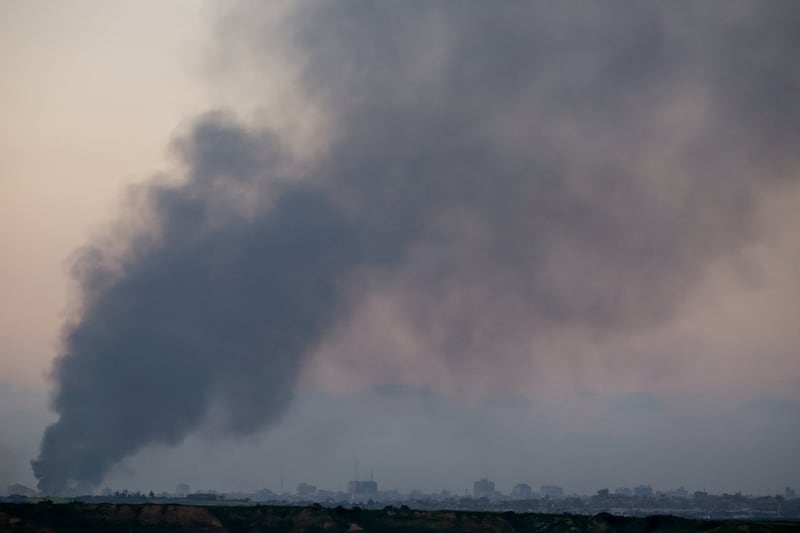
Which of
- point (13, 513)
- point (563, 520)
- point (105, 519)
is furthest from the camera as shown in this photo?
point (563, 520)

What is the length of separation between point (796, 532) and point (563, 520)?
128 feet

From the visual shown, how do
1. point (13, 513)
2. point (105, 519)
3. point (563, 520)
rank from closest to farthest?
point (13, 513), point (105, 519), point (563, 520)

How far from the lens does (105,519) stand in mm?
150875

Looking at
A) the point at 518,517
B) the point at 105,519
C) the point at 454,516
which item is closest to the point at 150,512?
the point at 105,519

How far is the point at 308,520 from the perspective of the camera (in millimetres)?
157375

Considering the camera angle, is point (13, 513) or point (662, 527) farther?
point (662, 527)

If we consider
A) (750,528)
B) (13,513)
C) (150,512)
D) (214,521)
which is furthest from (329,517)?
(750,528)

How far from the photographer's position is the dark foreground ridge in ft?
483

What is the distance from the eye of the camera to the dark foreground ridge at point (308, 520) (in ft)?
483

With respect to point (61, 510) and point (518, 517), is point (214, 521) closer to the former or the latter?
point (61, 510)

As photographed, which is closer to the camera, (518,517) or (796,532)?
(796,532)

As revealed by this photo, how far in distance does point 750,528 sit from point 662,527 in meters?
19.4

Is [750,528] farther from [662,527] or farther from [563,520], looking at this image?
[563,520]

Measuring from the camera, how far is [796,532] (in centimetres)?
14412
